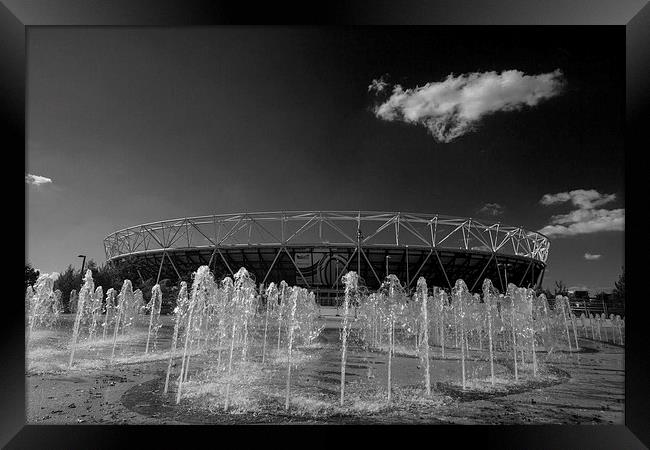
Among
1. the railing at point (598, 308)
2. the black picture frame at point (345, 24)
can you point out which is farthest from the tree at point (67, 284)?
the railing at point (598, 308)

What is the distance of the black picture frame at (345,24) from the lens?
7.19 meters

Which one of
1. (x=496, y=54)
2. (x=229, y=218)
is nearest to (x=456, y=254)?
(x=229, y=218)

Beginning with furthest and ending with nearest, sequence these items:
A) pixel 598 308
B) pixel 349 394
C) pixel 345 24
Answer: pixel 598 308
pixel 349 394
pixel 345 24

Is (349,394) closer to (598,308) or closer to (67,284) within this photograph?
(598,308)

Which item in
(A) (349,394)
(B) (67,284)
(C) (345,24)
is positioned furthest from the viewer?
(B) (67,284)

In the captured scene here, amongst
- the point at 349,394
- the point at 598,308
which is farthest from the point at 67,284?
the point at 598,308

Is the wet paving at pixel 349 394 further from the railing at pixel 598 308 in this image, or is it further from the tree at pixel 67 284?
the tree at pixel 67 284

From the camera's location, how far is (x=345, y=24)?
7.44 metres

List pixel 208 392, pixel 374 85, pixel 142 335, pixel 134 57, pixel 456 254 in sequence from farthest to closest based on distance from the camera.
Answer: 1. pixel 456 254
2. pixel 142 335
3. pixel 374 85
4. pixel 134 57
5. pixel 208 392

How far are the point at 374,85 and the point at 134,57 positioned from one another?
7468 mm

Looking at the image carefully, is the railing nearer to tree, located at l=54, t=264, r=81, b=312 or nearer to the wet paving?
the wet paving

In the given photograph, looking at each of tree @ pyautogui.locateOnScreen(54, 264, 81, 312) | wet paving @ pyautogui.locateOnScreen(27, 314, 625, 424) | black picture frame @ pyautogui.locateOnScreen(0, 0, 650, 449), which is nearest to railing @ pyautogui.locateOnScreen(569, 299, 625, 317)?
wet paving @ pyautogui.locateOnScreen(27, 314, 625, 424)

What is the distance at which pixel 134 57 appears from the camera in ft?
40.1

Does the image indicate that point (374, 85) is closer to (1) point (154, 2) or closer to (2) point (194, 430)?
(1) point (154, 2)
